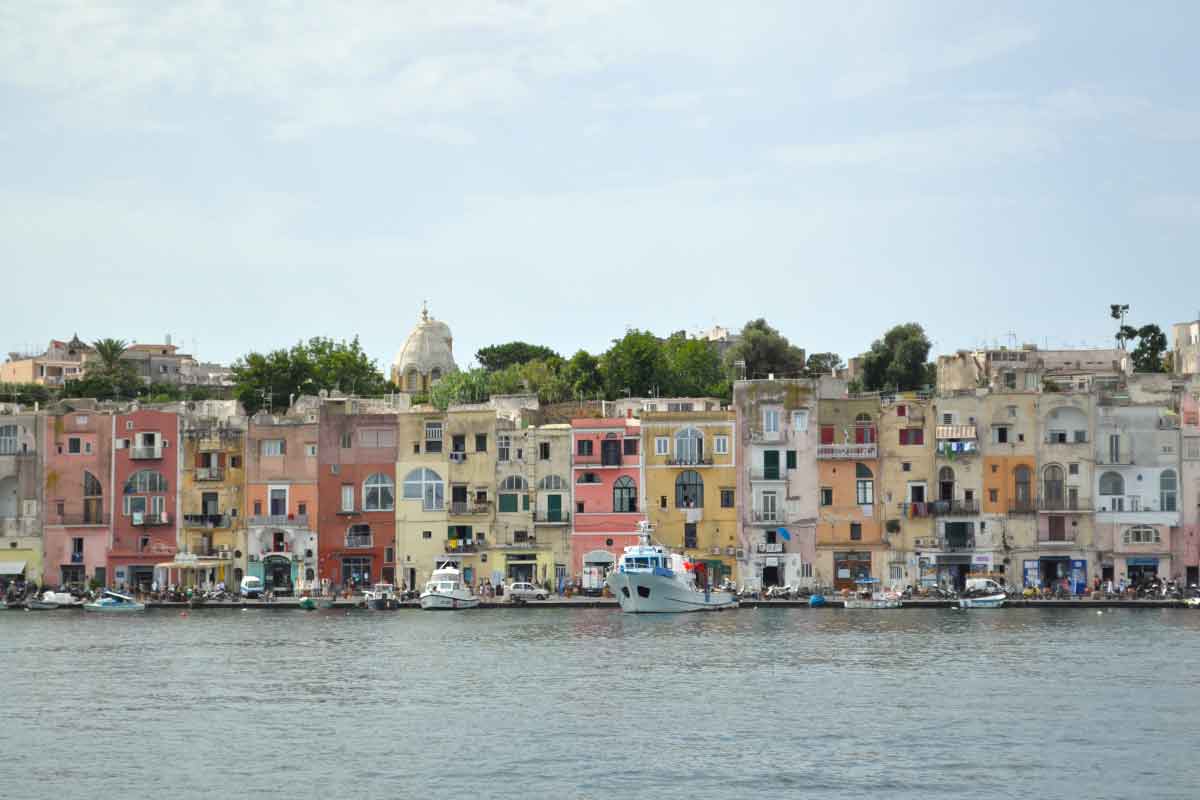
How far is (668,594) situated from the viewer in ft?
287

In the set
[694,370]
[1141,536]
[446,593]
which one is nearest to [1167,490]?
[1141,536]

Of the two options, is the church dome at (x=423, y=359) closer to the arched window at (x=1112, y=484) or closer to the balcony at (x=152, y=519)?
the balcony at (x=152, y=519)

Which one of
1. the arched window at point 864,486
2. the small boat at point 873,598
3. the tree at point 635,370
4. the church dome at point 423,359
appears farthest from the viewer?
the church dome at point 423,359

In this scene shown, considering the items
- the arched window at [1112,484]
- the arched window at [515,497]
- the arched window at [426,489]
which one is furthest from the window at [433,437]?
the arched window at [1112,484]

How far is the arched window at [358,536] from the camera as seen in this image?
319ft

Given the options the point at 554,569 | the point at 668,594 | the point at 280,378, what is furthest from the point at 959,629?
the point at 280,378

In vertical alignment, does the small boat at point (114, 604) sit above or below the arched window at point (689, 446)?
below

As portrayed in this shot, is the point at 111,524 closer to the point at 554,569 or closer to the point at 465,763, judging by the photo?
the point at 554,569

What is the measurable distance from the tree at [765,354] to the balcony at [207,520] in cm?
4700

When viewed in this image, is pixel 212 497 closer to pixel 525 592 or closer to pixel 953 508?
pixel 525 592

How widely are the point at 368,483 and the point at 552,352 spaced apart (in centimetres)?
6888

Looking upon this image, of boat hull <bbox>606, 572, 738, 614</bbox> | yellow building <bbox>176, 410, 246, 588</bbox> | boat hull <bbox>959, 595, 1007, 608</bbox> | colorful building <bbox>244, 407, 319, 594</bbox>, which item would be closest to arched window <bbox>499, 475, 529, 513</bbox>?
boat hull <bbox>606, 572, 738, 614</bbox>

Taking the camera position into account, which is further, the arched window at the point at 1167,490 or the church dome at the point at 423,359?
the church dome at the point at 423,359

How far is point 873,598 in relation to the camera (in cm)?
8956
